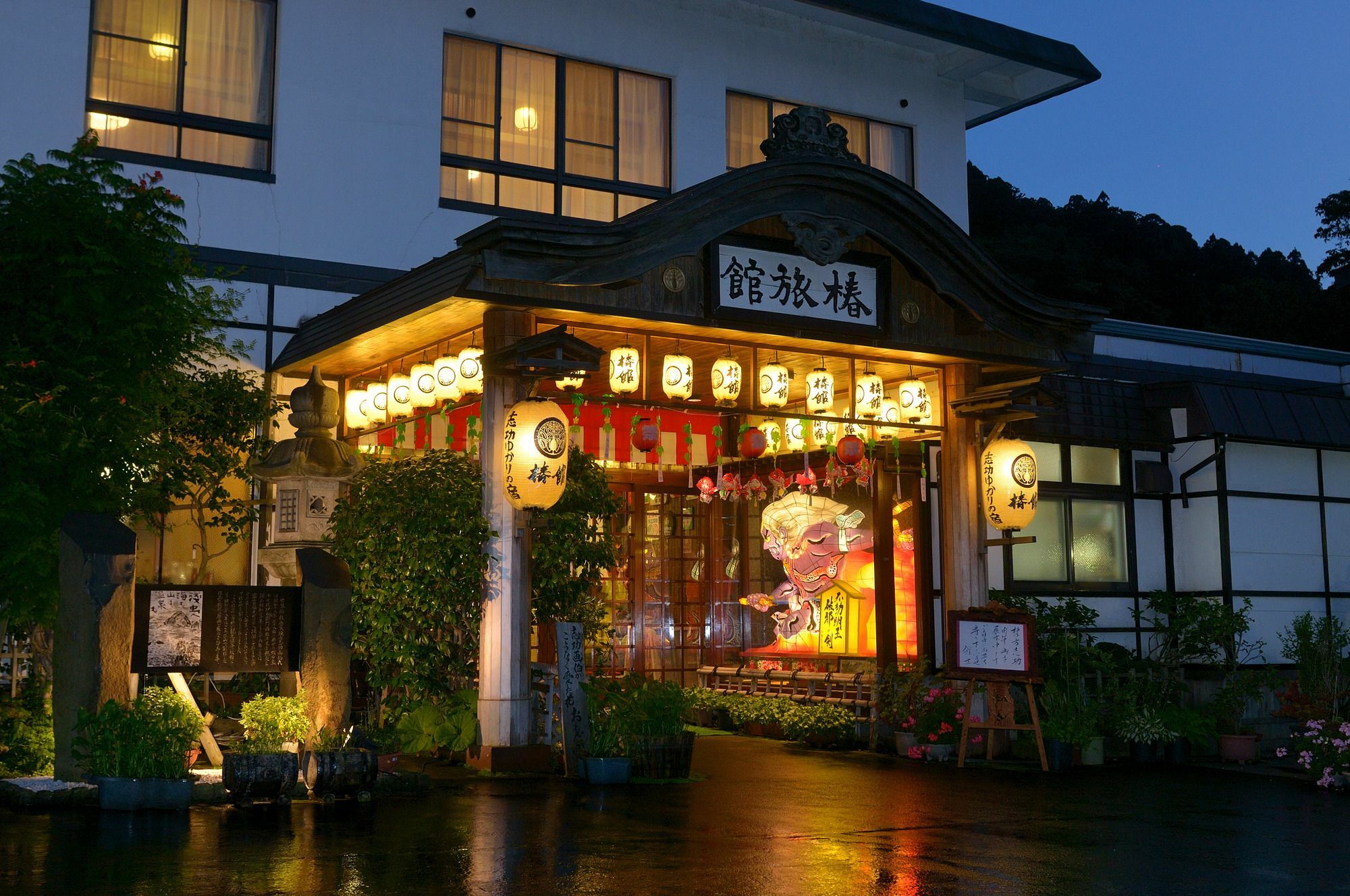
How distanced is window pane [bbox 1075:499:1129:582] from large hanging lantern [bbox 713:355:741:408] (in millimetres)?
5208

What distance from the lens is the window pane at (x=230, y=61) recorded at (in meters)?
16.2

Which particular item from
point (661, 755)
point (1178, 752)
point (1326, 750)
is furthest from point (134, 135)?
point (1326, 750)

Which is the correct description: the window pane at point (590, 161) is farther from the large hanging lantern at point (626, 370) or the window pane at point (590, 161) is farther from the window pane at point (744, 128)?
the large hanging lantern at point (626, 370)

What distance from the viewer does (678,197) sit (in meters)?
12.6

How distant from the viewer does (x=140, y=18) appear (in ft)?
52.3

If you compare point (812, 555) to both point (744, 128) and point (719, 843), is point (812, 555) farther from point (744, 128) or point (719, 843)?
point (719, 843)

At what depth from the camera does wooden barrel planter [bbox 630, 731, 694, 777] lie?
11.9 m

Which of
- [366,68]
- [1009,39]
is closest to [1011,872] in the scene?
[366,68]

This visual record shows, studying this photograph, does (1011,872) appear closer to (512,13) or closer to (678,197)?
(678,197)

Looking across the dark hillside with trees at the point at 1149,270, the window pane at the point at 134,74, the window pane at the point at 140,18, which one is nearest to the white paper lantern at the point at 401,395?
the window pane at the point at 134,74

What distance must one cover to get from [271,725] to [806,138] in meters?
7.71

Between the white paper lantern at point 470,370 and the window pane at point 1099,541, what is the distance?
7603 millimetres

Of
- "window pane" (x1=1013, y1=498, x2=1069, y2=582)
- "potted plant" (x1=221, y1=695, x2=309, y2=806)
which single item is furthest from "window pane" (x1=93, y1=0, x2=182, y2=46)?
"window pane" (x1=1013, y1=498, x2=1069, y2=582)

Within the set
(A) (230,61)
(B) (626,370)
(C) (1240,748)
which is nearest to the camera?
(B) (626,370)
